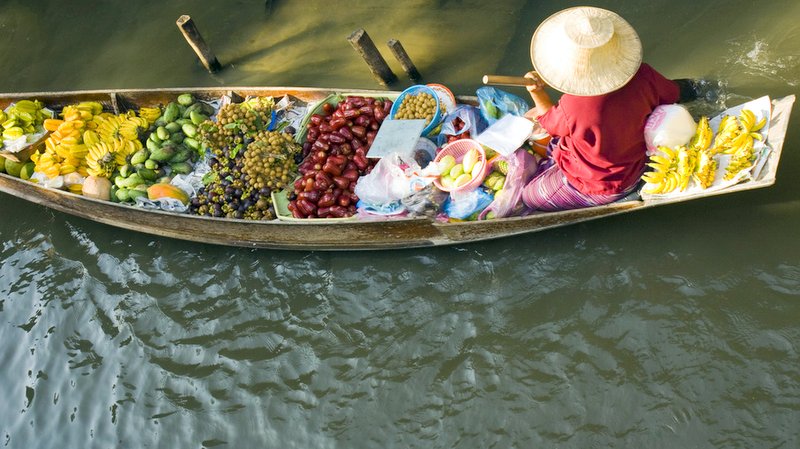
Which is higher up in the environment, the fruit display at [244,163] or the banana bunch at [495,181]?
the fruit display at [244,163]

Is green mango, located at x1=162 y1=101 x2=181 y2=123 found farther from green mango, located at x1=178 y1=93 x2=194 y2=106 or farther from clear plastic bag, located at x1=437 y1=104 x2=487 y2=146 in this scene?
clear plastic bag, located at x1=437 y1=104 x2=487 y2=146

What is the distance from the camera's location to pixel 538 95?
3.93 metres

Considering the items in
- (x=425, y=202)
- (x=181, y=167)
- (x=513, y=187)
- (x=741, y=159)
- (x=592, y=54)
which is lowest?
(x=741, y=159)

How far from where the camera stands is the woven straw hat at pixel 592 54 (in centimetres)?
336

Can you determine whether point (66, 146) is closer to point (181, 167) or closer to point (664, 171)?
point (181, 167)

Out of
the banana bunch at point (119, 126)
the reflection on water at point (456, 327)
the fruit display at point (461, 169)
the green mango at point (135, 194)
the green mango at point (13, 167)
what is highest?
the green mango at point (13, 167)

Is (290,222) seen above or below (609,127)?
above

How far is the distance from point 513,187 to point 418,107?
0.93 meters

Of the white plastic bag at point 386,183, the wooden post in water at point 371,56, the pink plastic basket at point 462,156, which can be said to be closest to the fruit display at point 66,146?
the wooden post in water at point 371,56

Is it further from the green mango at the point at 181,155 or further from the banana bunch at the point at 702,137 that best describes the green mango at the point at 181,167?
the banana bunch at the point at 702,137

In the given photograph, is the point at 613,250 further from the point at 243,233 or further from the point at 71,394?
the point at 71,394

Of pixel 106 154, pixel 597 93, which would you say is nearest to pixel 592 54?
pixel 597 93

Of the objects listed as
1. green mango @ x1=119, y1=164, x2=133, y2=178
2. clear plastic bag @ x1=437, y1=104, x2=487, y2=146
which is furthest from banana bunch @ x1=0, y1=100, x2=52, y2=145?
clear plastic bag @ x1=437, y1=104, x2=487, y2=146

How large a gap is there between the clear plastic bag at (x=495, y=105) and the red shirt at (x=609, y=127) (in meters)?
0.73
